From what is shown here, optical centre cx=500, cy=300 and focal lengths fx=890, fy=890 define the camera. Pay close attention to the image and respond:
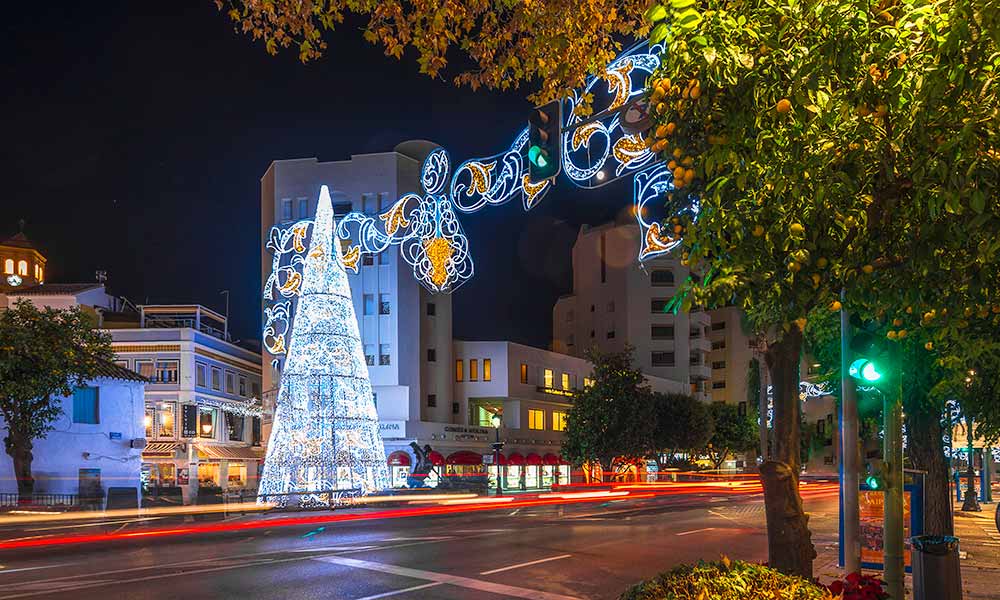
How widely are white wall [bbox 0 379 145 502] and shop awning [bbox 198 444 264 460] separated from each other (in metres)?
15.5

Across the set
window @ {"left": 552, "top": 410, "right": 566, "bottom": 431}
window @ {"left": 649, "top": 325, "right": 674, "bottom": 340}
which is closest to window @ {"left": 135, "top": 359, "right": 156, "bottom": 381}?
window @ {"left": 552, "top": 410, "right": 566, "bottom": 431}

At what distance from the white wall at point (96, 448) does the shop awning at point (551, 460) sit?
29895mm

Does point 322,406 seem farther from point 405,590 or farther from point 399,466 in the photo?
point 399,466

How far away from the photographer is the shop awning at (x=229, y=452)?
57.1 metres

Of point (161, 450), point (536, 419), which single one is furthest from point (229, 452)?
point (536, 419)

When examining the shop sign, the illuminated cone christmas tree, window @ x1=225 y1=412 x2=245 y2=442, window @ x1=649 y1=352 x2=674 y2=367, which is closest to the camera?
the illuminated cone christmas tree

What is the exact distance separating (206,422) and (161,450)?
4327mm

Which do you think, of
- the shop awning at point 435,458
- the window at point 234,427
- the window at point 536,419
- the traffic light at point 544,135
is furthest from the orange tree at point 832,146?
the window at point 234,427

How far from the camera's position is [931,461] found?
64.6ft

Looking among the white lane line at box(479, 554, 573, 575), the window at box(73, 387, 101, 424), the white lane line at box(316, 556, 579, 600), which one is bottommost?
the white lane line at box(479, 554, 573, 575)

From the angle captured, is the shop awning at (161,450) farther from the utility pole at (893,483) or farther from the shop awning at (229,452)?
the utility pole at (893,483)

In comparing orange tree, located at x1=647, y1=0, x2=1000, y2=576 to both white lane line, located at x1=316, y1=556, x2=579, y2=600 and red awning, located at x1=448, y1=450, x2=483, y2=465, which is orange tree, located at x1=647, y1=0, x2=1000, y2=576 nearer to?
white lane line, located at x1=316, y1=556, x2=579, y2=600

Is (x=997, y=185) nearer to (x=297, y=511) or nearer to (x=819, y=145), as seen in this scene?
(x=819, y=145)

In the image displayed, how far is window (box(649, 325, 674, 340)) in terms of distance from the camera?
290ft
